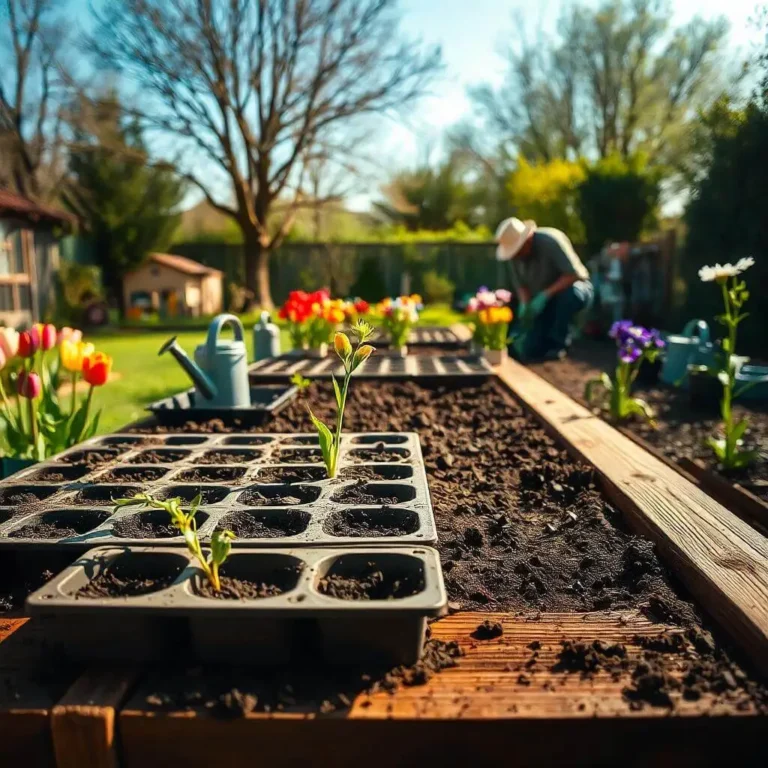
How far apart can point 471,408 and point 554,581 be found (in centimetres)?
173

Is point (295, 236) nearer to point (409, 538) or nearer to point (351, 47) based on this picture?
point (351, 47)

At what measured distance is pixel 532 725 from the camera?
0.79 meters

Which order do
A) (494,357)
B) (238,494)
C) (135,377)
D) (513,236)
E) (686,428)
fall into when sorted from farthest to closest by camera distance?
1. (135,377)
2. (513,236)
3. (494,357)
4. (686,428)
5. (238,494)

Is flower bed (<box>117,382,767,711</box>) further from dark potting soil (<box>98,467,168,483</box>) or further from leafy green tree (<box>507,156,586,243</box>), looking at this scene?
leafy green tree (<box>507,156,586,243</box>)

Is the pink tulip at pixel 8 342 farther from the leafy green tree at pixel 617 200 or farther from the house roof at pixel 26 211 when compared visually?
the leafy green tree at pixel 617 200

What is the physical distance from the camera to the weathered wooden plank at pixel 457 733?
0.78 m

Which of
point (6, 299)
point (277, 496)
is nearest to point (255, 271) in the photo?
point (6, 299)

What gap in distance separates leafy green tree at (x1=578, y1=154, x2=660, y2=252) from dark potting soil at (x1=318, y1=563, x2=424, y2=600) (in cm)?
1075

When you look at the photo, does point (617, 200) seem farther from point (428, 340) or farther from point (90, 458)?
point (90, 458)

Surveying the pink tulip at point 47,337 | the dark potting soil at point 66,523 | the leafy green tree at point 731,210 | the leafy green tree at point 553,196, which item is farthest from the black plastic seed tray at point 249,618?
the leafy green tree at point 553,196

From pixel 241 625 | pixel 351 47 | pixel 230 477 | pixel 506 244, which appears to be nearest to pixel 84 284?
pixel 351 47

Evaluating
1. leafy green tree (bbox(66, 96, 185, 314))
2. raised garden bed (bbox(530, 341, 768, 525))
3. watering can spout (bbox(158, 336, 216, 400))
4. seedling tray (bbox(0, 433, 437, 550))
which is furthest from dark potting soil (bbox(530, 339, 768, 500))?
leafy green tree (bbox(66, 96, 185, 314))

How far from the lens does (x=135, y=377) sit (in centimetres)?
591

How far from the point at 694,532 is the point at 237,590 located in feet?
3.03
